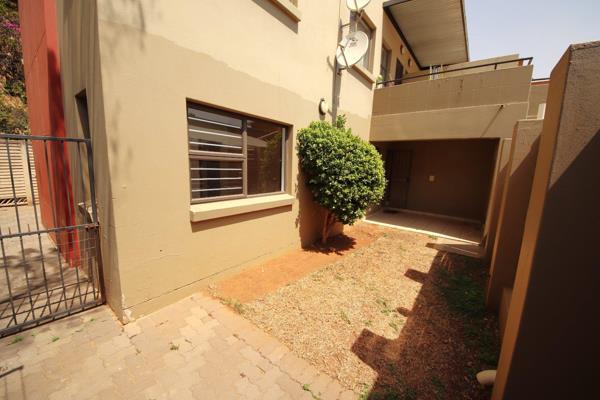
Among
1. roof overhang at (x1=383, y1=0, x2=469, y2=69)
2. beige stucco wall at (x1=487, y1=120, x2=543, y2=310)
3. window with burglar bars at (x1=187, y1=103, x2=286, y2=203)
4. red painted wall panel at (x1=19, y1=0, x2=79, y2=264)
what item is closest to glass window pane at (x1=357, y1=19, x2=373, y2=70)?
roof overhang at (x1=383, y1=0, x2=469, y2=69)

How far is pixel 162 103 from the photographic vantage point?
2957mm

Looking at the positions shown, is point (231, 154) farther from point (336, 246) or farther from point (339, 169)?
point (336, 246)

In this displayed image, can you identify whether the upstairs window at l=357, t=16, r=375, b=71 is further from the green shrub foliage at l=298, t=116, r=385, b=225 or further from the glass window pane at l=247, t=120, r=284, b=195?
the glass window pane at l=247, t=120, r=284, b=195

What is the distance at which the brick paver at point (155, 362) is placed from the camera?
2145mm

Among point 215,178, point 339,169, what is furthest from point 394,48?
point 215,178

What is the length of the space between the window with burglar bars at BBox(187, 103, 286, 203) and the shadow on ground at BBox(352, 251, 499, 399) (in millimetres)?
3010

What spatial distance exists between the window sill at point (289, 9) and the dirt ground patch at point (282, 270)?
4737 millimetres

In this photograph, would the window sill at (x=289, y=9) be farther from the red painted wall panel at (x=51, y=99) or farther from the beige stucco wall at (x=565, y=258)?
the beige stucco wall at (x=565, y=258)

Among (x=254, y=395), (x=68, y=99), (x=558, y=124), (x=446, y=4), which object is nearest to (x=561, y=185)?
(x=558, y=124)

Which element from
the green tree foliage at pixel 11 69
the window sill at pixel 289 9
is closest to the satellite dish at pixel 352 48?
the window sill at pixel 289 9

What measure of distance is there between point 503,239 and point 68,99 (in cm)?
717

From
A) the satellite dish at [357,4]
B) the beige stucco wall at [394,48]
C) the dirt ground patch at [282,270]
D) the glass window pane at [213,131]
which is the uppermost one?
the beige stucco wall at [394,48]

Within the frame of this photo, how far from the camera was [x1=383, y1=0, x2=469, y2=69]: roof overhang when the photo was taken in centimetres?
764

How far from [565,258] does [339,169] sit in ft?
12.4
